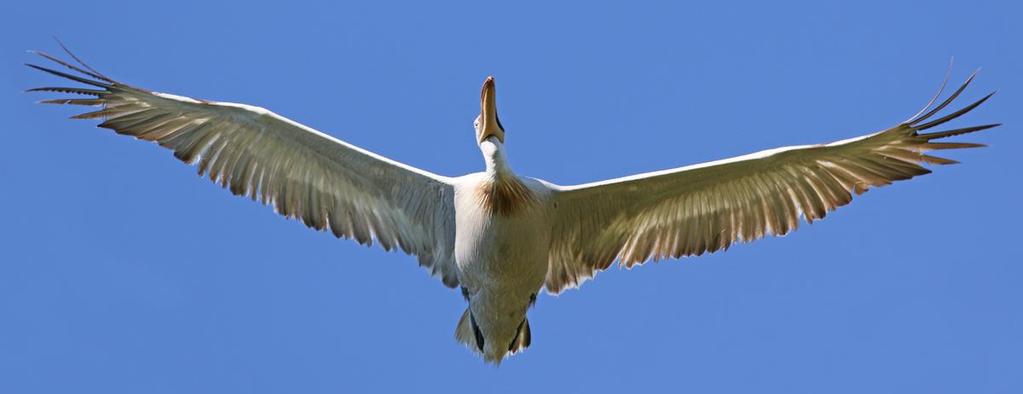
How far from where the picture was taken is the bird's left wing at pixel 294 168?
44.2ft

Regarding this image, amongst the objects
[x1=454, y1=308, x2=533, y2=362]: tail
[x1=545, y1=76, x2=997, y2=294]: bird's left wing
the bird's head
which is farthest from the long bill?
[x1=454, y1=308, x2=533, y2=362]: tail

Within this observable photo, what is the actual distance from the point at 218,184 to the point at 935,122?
5074mm

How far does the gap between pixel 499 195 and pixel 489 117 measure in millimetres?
777

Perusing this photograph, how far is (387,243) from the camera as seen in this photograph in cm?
1395

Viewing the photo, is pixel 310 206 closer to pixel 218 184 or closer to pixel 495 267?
pixel 218 184

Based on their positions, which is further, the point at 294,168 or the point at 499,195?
the point at 294,168

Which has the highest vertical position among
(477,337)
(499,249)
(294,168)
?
(294,168)

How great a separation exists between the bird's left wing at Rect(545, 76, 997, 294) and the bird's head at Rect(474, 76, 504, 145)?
2.07 feet

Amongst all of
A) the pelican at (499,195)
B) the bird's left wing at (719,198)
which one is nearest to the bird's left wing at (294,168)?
the pelican at (499,195)

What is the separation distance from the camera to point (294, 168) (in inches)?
543

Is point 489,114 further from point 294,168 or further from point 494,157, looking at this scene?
point 294,168

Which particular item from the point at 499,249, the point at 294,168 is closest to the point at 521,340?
the point at 499,249

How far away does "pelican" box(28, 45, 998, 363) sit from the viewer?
43.0ft

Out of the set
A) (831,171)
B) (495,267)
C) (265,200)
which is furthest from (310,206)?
(831,171)
